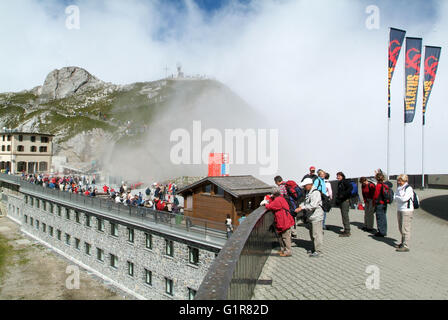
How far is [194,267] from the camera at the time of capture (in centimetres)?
1733

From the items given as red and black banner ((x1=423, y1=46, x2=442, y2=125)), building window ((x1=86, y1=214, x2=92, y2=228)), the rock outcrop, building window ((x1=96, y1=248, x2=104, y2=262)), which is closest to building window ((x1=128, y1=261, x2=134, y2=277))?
building window ((x1=96, y1=248, x2=104, y2=262))

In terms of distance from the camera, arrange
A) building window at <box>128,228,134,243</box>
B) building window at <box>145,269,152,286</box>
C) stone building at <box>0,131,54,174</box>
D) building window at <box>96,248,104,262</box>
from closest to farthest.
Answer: building window at <box>145,269,152,286</box>
building window at <box>128,228,134,243</box>
building window at <box>96,248,104,262</box>
stone building at <box>0,131,54,174</box>

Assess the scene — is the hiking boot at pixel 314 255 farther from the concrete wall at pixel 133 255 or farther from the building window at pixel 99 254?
the building window at pixel 99 254

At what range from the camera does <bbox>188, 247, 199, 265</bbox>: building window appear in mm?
17266

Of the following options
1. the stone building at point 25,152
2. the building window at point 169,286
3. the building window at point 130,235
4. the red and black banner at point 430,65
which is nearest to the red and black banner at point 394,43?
the red and black banner at point 430,65

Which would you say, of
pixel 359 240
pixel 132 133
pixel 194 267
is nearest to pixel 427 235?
pixel 359 240

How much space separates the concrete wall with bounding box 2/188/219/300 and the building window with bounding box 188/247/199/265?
0.20 m

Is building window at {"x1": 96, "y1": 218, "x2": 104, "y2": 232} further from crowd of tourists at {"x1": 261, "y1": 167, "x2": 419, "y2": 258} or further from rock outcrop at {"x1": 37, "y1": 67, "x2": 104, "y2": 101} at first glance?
rock outcrop at {"x1": 37, "y1": 67, "x2": 104, "y2": 101}

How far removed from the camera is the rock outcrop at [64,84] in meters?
191

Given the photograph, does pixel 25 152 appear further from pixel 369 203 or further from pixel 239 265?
pixel 239 265

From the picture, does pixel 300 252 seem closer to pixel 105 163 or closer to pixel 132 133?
pixel 105 163

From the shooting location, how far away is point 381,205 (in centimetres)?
802

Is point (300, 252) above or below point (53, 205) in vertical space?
above

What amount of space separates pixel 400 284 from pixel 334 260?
1.29m
